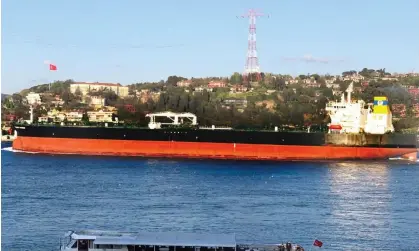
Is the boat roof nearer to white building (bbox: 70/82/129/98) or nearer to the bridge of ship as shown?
the bridge of ship

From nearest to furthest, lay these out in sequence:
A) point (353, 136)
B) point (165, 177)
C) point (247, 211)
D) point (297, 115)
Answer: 1. point (247, 211)
2. point (165, 177)
3. point (353, 136)
4. point (297, 115)

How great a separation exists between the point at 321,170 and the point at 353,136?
6.73 metres

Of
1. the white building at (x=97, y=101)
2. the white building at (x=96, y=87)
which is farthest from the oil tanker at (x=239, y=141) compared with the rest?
the white building at (x=96, y=87)

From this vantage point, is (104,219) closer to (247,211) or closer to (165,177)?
(247,211)

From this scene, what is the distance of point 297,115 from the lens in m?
55.9

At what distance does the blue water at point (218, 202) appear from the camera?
60.0 feet

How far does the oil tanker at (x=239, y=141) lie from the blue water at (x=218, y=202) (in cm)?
435

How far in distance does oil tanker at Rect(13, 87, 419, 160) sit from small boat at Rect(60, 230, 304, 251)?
82.0 ft

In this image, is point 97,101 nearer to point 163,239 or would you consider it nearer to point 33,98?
point 33,98

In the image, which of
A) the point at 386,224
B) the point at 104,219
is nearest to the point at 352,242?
A: the point at 386,224

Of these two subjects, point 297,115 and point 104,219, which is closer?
point 104,219

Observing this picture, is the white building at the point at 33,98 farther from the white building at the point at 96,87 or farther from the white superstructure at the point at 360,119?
the white superstructure at the point at 360,119

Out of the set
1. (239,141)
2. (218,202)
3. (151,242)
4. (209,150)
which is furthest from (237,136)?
(151,242)

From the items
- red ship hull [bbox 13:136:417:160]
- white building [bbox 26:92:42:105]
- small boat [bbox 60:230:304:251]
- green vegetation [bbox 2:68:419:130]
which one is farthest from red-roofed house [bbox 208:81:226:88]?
small boat [bbox 60:230:304:251]
